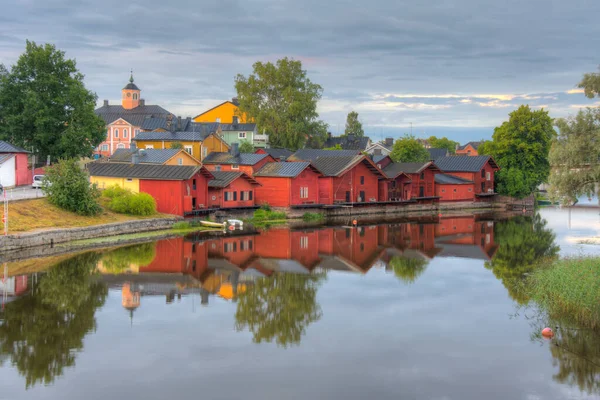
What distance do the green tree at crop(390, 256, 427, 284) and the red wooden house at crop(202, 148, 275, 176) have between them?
25024 millimetres

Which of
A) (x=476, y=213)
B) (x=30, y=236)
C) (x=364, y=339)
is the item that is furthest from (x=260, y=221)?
(x=364, y=339)

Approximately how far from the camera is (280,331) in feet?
73.9

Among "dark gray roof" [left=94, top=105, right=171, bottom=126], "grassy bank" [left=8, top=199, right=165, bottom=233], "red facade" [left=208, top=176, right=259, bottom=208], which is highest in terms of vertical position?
"dark gray roof" [left=94, top=105, right=171, bottom=126]

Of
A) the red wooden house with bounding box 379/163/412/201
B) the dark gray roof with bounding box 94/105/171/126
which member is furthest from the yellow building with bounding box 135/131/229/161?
the dark gray roof with bounding box 94/105/171/126

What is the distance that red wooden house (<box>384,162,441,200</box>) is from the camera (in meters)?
72.1

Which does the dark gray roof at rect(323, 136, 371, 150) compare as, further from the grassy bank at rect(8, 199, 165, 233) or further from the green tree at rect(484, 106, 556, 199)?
the grassy bank at rect(8, 199, 165, 233)

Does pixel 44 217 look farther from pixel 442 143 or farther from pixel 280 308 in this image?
pixel 442 143

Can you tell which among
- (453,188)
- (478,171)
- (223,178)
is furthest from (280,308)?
(478,171)

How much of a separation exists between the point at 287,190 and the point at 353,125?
7611cm

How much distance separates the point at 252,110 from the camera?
87.7 meters

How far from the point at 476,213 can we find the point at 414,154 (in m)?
15.7

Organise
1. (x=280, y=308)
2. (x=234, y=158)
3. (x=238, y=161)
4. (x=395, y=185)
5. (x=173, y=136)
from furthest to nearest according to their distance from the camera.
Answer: (x=173, y=136), (x=395, y=185), (x=234, y=158), (x=238, y=161), (x=280, y=308)

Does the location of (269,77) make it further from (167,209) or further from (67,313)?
(67,313)

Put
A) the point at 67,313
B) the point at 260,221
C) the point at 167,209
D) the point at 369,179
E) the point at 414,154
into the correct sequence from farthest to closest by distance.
→ the point at 414,154, the point at 369,179, the point at 260,221, the point at 167,209, the point at 67,313
